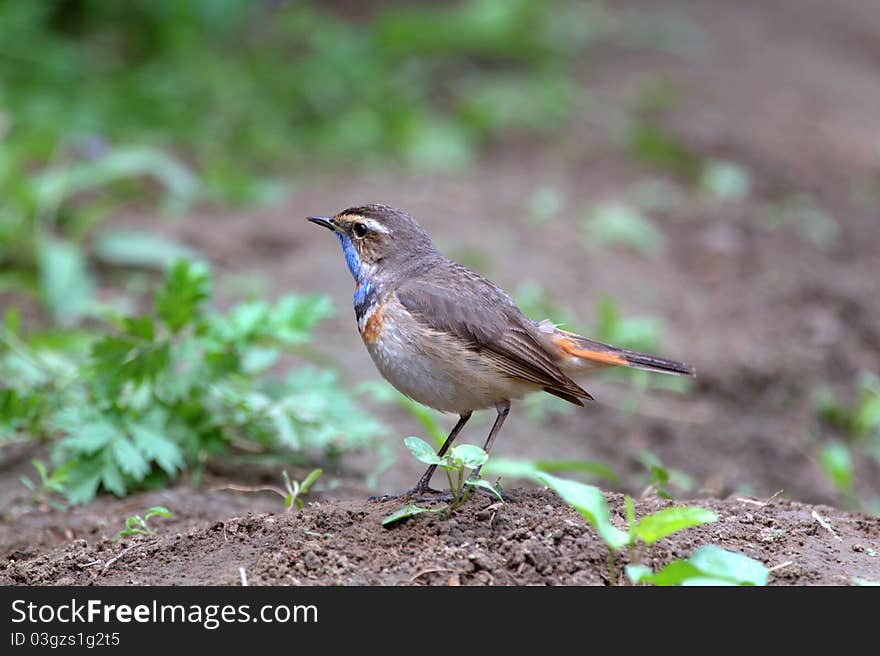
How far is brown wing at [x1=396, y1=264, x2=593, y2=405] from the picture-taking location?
16.3 feet

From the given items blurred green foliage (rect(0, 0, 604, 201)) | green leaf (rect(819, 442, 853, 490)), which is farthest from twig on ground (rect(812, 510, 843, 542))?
blurred green foliage (rect(0, 0, 604, 201))

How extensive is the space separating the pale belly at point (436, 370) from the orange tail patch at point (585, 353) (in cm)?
32

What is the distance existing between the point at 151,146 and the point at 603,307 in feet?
16.0

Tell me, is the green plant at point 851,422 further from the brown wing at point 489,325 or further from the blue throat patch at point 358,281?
the blue throat patch at point 358,281

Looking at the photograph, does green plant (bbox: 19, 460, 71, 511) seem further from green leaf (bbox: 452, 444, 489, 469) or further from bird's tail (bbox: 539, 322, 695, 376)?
bird's tail (bbox: 539, 322, 695, 376)

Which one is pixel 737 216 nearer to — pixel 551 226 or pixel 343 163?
pixel 551 226

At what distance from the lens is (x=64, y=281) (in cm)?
821

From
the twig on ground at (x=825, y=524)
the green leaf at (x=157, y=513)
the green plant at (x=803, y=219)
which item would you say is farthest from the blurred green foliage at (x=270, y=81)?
the twig on ground at (x=825, y=524)

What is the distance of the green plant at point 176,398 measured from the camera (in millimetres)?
5594

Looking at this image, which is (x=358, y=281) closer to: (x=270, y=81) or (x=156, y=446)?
(x=156, y=446)

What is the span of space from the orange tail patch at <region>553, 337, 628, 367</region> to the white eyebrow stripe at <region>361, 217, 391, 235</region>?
3.05 ft

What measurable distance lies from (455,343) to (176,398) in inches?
65.3

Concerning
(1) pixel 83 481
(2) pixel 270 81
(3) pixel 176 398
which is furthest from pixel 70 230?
(1) pixel 83 481
